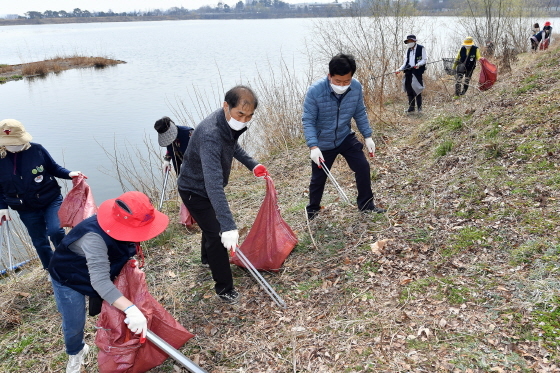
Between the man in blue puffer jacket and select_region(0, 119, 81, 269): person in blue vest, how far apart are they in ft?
6.85

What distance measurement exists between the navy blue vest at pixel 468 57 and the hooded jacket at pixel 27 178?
7409mm

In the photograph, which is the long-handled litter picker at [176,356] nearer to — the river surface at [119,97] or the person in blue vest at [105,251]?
the person in blue vest at [105,251]

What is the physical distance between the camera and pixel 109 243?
2229 millimetres

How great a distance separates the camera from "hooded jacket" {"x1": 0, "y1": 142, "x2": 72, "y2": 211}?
3.57 meters

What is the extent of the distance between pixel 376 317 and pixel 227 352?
3.29ft

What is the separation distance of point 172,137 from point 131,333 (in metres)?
2.57

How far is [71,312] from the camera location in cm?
249

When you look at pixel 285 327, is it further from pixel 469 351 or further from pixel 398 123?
pixel 398 123

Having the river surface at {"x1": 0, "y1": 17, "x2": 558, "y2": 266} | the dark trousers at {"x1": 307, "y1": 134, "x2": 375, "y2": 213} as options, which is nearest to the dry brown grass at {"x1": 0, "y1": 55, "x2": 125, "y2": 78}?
the river surface at {"x1": 0, "y1": 17, "x2": 558, "y2": 266}

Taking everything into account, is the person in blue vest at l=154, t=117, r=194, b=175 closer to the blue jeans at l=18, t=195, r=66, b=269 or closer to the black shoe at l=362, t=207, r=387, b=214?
the blue jeans at l=18, t=195, r=66, b=269

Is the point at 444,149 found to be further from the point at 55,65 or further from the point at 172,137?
the point at 55,65

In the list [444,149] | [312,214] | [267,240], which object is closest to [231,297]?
[267,240]

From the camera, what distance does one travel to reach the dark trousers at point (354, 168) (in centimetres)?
389

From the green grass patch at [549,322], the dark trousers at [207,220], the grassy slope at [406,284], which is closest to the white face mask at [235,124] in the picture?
the dark trousers at [207,220]
